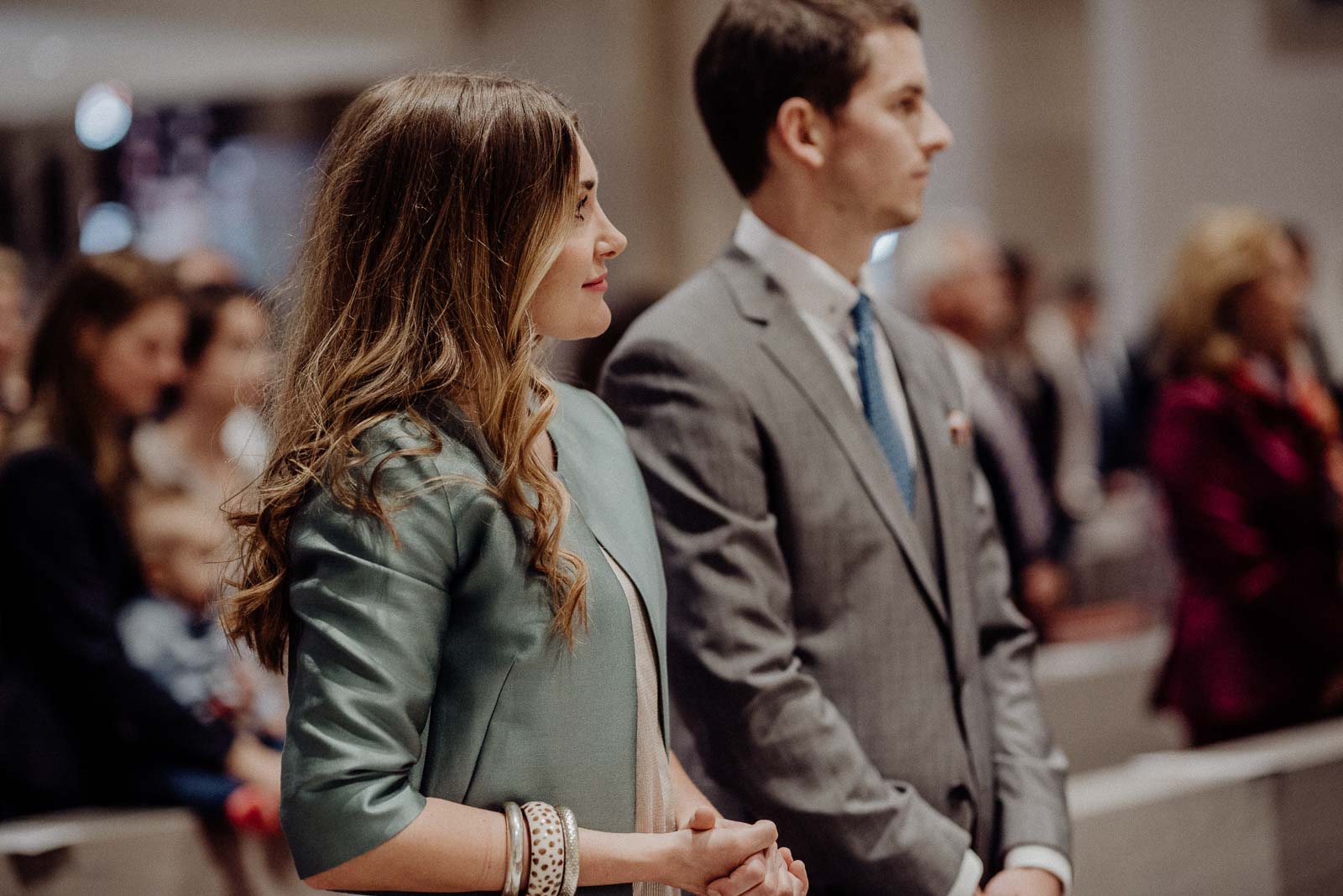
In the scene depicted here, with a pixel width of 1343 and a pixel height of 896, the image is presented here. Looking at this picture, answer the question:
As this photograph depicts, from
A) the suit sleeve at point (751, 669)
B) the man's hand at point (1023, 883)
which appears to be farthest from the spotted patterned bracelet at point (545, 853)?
the man's hand at point (1023, 883)

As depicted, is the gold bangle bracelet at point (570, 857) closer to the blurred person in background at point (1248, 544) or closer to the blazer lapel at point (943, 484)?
the blazer lapel at point (943, 484)

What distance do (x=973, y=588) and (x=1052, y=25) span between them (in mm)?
9208

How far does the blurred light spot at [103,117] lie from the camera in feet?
31.9

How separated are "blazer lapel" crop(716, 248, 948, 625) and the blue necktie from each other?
0.05m

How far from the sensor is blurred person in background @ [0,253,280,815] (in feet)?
9.55

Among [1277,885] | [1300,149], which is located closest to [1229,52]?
[1300,149]

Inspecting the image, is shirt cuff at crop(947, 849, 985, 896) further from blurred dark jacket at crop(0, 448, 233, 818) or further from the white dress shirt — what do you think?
blurred dark jacket at crop(0, 448, 233, 818)

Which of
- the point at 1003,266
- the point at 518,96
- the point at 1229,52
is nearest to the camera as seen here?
the point at 518,96

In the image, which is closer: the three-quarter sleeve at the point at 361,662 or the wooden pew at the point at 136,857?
the three-quarter sleeve at the point at 361,662

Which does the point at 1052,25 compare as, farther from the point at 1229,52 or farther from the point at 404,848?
the point at 404,848

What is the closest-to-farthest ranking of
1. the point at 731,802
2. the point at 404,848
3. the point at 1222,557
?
1. the point at 404,848
2. the point at 731,802
3. the point at 1222,557

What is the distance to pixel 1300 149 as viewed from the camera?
7727 mm

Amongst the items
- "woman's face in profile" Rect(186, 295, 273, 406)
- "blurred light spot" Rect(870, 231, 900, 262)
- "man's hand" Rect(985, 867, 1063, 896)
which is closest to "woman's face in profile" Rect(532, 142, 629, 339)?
"man's hand" Rect(985, 867, 1063, 896)

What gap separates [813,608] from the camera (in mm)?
1904
